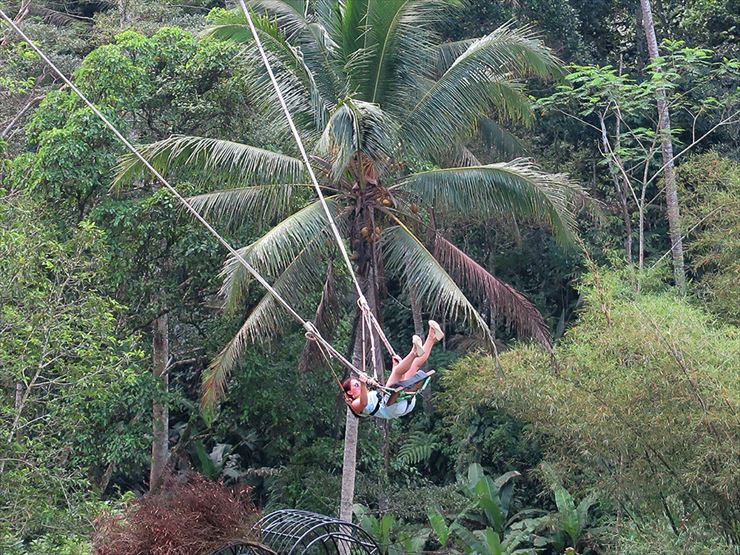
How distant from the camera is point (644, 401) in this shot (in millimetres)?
9203

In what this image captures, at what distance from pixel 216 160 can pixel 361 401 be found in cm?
399

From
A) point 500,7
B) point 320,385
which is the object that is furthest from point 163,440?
point 500,7

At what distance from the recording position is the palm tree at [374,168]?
32.1ft

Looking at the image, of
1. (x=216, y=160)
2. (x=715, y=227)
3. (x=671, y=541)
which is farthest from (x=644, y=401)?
(x=216, y=160)

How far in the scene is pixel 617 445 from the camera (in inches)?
377

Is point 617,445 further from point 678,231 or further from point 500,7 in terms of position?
point 500,7

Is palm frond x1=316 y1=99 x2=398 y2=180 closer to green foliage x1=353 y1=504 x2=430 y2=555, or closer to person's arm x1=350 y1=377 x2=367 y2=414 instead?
person's arm x1=350 y1=377 x2=367 y2=414

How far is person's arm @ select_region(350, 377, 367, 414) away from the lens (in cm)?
675

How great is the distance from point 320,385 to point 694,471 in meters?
4.55

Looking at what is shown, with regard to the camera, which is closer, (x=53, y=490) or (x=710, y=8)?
(x=53, y=490)

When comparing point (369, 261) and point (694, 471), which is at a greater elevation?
point (369, 261)

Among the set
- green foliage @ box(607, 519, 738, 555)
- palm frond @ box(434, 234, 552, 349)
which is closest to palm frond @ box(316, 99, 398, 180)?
palm frond @ box(434, 234, 552, 349)

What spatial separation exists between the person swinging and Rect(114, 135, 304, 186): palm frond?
3.54 m

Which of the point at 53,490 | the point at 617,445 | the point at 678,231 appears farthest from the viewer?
the point at 678,231
